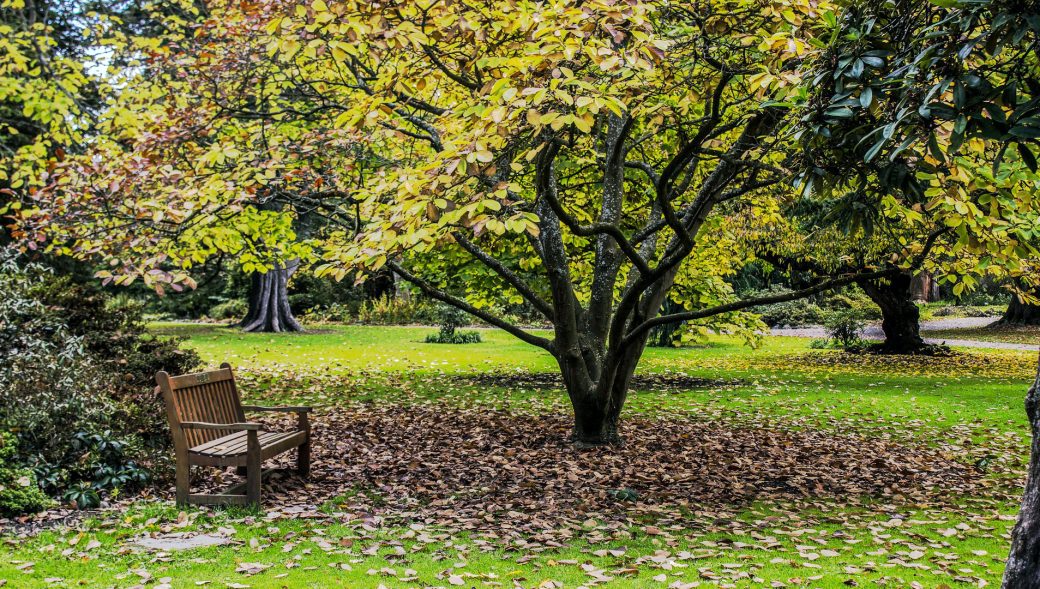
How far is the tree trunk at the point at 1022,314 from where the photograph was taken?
30.0 meters

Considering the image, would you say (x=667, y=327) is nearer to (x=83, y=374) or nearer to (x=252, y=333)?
(x=252, y=333)

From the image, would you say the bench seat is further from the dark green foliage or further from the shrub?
the shrub

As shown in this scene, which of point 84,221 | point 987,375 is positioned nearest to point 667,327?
point 987,375

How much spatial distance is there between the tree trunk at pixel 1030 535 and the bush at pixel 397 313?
2919 centimetres

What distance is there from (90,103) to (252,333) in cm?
960

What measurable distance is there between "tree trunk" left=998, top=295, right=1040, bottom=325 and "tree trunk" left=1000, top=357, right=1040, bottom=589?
104ft

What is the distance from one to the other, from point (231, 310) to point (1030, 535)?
3408cm

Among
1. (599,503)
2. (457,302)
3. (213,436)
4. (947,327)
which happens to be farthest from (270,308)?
(947,327)

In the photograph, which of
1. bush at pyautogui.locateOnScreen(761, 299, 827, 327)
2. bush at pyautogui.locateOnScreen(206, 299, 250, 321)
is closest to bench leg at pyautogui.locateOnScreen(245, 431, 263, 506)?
bush at pyautogui.locateOnScreen(206, 299, 250, 321)

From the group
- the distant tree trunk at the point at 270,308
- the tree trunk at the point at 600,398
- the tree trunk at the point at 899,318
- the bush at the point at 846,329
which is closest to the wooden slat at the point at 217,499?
the tree trunk at the point at 600,398

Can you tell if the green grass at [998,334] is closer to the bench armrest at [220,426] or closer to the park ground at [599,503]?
the park ground at [599,503]

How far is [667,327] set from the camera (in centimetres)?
2214

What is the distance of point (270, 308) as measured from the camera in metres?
26.3

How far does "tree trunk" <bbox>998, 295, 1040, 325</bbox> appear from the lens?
30.0 metres
